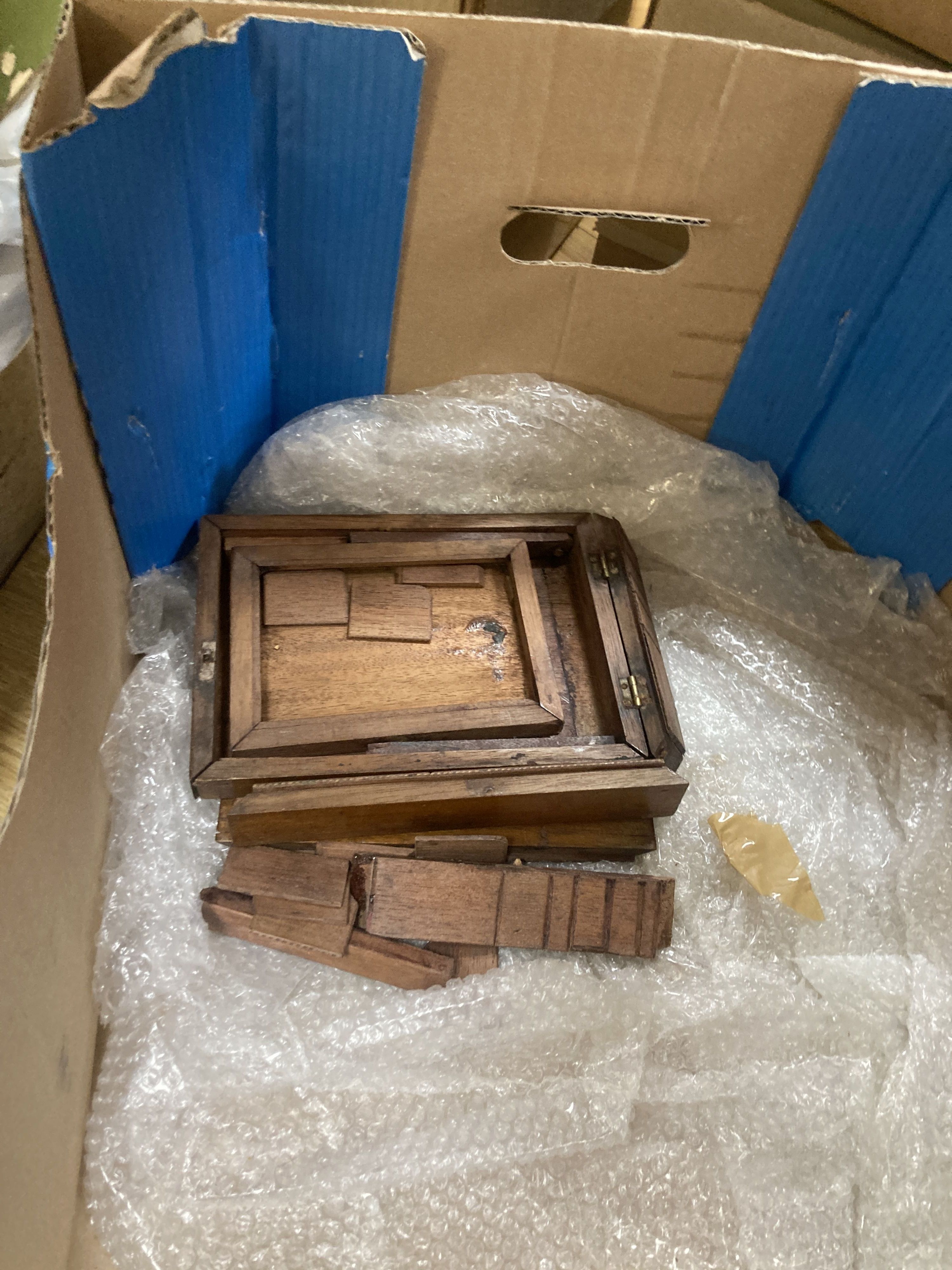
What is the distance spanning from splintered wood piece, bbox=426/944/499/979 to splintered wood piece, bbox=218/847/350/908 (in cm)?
10

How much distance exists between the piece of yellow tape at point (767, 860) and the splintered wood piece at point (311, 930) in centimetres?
38

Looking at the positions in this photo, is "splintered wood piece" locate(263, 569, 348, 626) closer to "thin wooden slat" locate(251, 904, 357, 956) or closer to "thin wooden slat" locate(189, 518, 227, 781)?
"thin wooden slat" locate(189, 518, 227, 781)

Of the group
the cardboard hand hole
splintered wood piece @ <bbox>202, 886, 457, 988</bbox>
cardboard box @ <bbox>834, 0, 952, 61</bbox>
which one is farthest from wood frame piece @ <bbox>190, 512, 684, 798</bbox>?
cardboard box @ <bbox>834, 0, 952, 61</bbox>

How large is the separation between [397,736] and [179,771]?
0.70ft

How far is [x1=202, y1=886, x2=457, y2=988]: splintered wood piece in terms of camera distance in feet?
2.56

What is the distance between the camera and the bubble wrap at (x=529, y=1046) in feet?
2.31

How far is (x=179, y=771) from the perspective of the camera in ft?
2.71

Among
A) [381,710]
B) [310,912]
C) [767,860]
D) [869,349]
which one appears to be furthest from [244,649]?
[869,349]

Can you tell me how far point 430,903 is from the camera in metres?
0.78

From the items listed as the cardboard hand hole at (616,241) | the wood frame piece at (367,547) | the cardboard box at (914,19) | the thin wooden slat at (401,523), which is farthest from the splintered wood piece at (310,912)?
the cardboard box at (914,19)

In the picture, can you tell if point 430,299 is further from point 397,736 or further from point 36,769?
point 36,769

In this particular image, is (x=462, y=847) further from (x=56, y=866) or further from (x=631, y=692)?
(x=56, y=866)

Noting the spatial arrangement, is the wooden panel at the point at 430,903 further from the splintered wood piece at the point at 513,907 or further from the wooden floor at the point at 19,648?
the wooden floor at the point at 19,648

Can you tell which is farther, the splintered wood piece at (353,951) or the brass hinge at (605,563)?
the brass hinge at (605,563)
